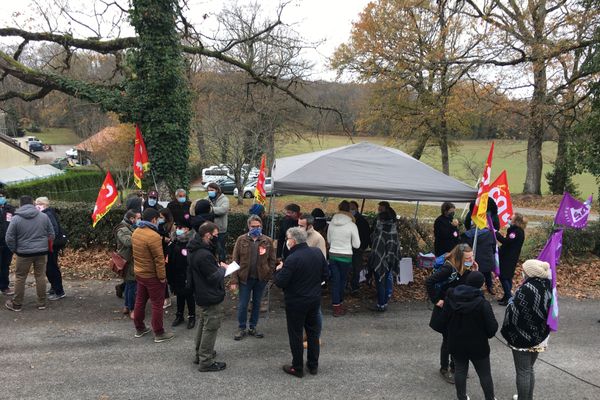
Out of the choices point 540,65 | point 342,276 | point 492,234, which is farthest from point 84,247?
point 540,65

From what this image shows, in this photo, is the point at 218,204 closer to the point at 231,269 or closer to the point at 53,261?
the point at 53,261

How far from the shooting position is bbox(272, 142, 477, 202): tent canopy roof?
6.66 m

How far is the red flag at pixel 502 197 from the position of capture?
7.60 meters

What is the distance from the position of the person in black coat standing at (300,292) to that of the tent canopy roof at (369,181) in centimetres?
190

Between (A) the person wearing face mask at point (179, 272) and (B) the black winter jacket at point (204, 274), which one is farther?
(A) the person wearing face mask at point (179, 272)

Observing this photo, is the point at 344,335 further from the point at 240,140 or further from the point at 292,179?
the point at 240,140

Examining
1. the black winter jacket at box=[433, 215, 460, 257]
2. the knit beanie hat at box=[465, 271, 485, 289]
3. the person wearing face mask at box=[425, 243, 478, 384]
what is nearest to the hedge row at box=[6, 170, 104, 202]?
the black winter jacket at box=[433, 215, 460, 257]

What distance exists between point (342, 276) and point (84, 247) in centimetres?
649

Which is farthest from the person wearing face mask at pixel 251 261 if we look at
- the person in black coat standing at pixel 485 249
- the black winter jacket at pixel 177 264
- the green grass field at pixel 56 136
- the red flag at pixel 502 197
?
the green grass field at pixel 56 136

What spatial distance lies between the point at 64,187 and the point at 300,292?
25.4m

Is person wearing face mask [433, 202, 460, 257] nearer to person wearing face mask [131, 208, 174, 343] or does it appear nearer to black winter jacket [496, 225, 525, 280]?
black winter jacket [496, 225, 525, 280]

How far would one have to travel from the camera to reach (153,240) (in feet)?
17.5

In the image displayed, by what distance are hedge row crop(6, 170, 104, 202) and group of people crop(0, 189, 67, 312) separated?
14868mm

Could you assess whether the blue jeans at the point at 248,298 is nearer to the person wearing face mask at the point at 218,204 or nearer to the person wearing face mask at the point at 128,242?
the person wearing face mask at the point at 128,242
